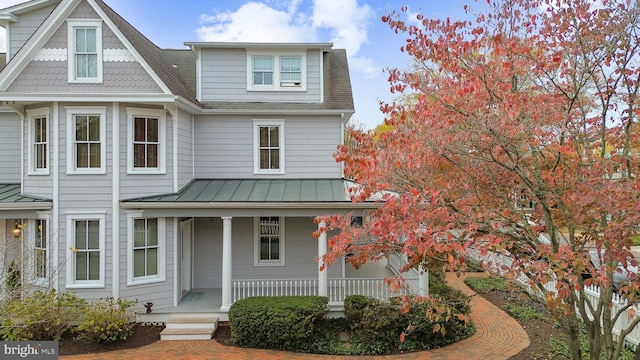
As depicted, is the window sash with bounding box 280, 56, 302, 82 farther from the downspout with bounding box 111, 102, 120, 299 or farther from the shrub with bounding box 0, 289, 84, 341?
the shrub with bounding box 0, 289, 84, 341

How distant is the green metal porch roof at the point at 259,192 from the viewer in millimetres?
10812

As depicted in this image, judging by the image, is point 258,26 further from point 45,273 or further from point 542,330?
point 542,330

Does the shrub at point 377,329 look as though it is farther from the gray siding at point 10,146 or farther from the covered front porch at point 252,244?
the gray siding at point 10,146

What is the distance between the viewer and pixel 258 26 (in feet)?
64.1

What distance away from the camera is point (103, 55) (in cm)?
1065

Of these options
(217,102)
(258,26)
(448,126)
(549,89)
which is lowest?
(448,126)

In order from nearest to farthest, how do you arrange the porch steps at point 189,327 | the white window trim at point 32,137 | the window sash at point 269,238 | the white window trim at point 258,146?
the porch steps at point 189,327
the white window trim at point 32,137
the window sash at point 269,238
the white window trim at point 258,146

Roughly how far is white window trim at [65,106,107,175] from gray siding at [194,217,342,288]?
3.65m

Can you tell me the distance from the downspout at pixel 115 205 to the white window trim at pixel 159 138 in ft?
0.93

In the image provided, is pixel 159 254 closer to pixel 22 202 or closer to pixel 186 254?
pixel 186 254

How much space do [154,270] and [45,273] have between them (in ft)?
9.79

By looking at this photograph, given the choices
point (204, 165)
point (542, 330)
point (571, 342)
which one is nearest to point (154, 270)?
point (204, 165)

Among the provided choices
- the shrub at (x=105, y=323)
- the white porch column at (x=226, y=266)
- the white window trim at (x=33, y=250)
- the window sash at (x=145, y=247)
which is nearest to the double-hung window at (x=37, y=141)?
the white window trim at (x=33, y=250)

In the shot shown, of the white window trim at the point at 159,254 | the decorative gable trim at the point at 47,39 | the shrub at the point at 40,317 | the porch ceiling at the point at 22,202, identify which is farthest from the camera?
the white window trim at the point at 159,254
